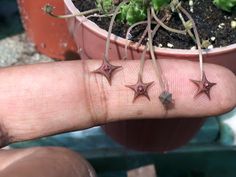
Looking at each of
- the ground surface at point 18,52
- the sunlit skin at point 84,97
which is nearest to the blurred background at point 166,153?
the ground surface at point 18,52

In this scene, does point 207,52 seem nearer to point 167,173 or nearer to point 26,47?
point 167,173

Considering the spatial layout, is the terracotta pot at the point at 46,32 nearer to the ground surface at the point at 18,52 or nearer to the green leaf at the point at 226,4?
the ground surface at the point at 18,52

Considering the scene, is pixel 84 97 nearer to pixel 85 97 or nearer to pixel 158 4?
pixel 85 97

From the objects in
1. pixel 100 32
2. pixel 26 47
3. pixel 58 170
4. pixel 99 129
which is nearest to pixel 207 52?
pixel 100 32

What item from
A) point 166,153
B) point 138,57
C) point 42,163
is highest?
point 138,57

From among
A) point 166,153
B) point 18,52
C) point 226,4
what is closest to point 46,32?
point 18,52

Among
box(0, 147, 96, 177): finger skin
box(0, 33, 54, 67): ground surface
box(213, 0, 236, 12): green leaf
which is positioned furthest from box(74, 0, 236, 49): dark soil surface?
box(0, 33, 54, 67): ground surface
